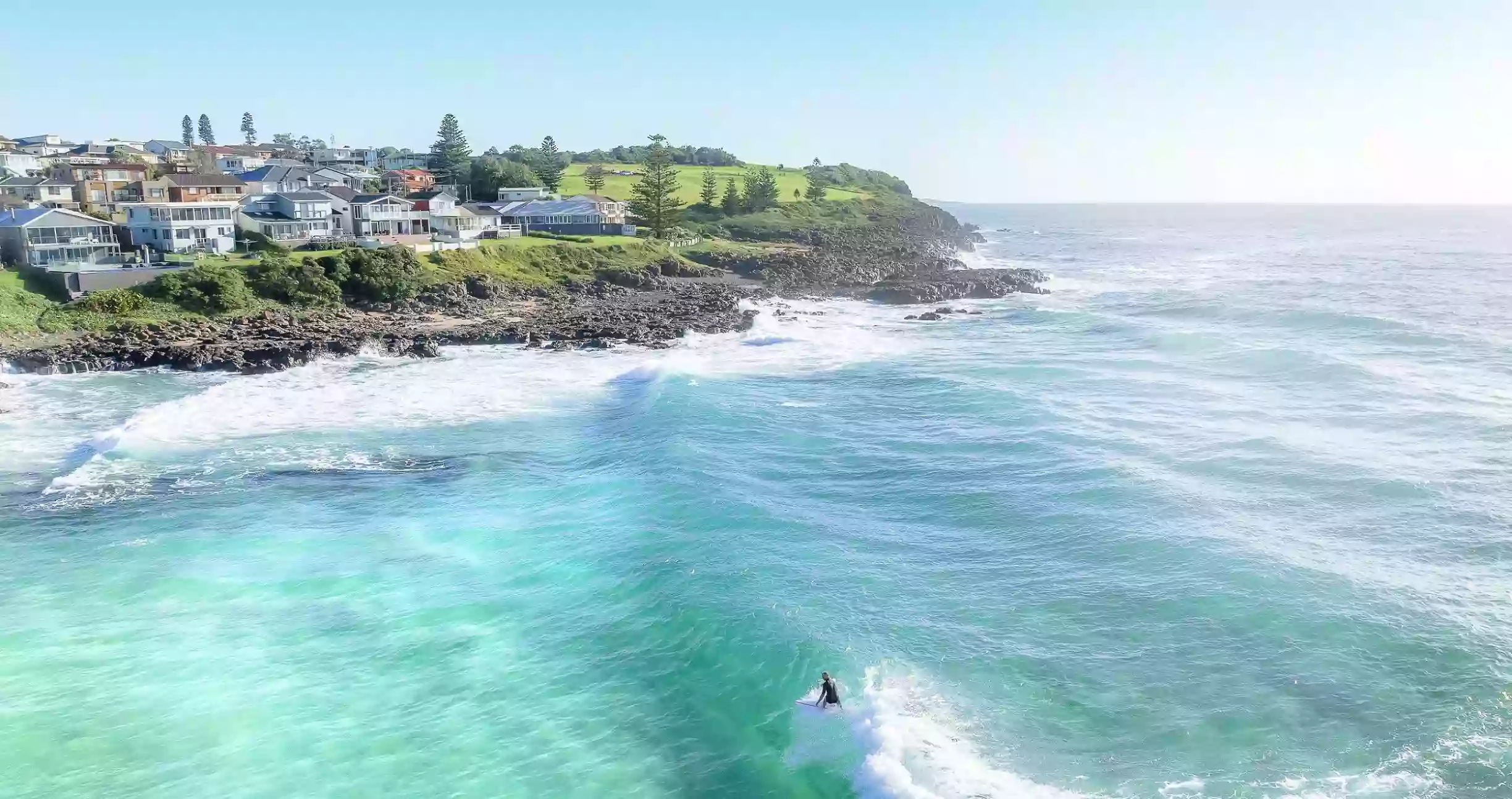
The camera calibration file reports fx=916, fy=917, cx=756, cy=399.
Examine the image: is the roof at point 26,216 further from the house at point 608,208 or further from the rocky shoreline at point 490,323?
the house at point 608,208

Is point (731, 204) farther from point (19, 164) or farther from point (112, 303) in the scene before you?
point (19, 164)

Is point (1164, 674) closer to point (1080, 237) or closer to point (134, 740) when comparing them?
point (134, 740)

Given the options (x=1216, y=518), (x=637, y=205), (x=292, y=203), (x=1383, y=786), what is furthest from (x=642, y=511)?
(x=637, y=205)

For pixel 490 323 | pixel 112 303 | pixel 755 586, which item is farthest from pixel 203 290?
pixel 755 586

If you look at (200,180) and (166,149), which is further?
(166,149)

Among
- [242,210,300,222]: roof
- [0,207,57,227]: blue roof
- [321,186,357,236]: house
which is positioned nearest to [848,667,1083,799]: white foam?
[0,207,57,227]: blue roof

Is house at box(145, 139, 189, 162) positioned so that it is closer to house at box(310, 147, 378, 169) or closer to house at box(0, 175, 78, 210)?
house at box(310, 147, 378, 169)
